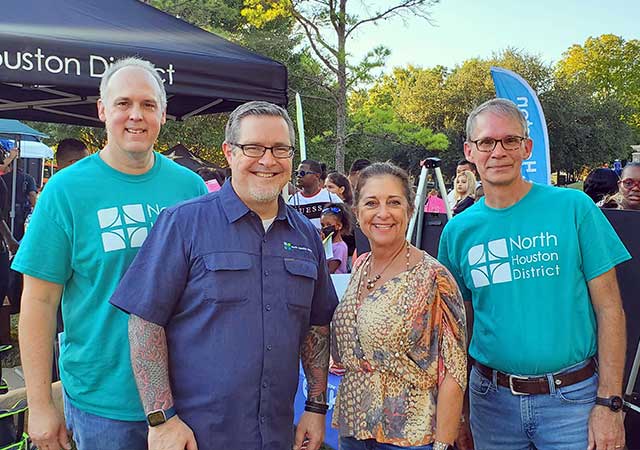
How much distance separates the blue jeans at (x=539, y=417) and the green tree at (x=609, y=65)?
166ft

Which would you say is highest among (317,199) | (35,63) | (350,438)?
(35,63)

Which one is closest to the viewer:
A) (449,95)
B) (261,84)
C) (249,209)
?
(249,209)

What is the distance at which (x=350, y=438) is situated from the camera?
227 cm

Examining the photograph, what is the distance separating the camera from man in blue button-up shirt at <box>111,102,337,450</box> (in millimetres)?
1924

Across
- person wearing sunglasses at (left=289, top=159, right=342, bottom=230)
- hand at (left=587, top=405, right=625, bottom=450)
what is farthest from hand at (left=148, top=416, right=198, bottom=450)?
person wearing sunglasses at (left=289, top=159, right=342, bottom=230)

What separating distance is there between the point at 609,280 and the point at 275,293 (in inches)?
53.1

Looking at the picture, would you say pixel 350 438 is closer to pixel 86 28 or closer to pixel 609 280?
pixel 609 280

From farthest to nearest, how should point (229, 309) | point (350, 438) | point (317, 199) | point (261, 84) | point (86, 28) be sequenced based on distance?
1. point (317, 199)
2. point (261, 84)
3. point (86, 28)
4. point (350, 438)
5. point (229, 309)

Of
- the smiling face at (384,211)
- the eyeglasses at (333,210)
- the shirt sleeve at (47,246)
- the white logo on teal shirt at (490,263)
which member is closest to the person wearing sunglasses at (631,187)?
the eyeglasses at (333,210)

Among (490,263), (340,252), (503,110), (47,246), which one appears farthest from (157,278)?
(340,252)

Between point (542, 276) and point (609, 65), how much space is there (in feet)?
181

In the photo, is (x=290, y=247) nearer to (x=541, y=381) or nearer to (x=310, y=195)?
(x=541, y=381)

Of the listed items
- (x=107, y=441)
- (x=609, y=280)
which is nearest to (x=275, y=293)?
(x=107, y=441)

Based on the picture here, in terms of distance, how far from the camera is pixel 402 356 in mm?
2123
